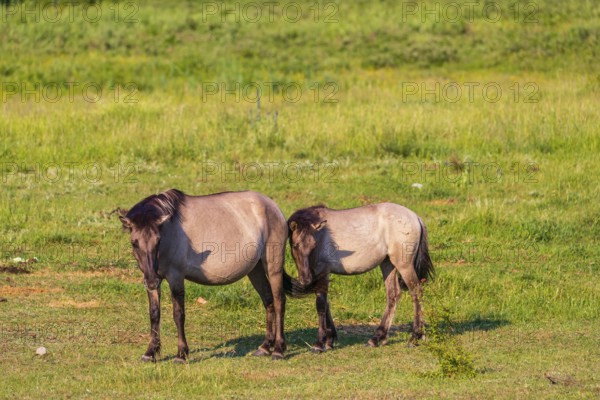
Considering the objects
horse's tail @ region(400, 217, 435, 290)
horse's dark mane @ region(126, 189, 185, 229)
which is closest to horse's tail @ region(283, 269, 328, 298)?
horse's tail @ region(400, 217, 435, 290)

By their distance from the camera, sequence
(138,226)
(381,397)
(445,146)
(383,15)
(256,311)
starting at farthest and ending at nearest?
(383,15) → (445,146) → (256,311) → (138,226) → (381,397)

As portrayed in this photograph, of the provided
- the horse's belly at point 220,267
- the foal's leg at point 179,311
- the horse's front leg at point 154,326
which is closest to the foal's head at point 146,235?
the horse's front leg at point 154,326

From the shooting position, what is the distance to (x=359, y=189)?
1970cm

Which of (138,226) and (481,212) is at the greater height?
(138,226)

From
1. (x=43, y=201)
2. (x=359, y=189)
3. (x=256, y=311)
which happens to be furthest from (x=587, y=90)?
(x=256, y=311)

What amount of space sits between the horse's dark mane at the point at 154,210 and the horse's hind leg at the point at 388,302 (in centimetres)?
256

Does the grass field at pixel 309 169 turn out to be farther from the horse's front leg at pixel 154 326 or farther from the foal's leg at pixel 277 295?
the foal's leg at pixel 277 295

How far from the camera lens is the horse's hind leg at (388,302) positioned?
1153 centimetres

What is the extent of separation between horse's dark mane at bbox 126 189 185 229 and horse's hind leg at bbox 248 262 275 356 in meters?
1.26

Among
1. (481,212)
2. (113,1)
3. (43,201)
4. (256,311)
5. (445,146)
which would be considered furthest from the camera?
(113,1)

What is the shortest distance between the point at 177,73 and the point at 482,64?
9181mm

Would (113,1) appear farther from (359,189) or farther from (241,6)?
(359,189)

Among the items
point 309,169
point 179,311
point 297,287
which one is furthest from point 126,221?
point 309,169

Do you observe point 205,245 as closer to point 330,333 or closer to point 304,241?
point 304,241
